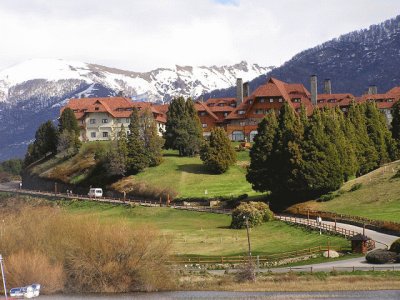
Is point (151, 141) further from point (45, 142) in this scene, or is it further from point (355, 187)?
point (355, 187)

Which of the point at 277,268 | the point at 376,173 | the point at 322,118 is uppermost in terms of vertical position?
the point at 322,118

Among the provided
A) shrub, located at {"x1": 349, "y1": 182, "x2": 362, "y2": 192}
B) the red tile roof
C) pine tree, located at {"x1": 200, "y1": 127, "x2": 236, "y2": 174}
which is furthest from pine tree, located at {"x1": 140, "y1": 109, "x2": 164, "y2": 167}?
shrub, located at {"x1": 349, "y1": 182, "x2": 362, "y2": 192}

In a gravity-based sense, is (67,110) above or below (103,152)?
above

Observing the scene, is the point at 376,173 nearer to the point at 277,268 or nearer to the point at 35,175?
the point at 277,268

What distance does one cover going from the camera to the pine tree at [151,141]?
130 metres

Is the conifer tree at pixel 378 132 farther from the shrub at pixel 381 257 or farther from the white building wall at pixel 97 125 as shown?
the white building wall at pixel 97 125

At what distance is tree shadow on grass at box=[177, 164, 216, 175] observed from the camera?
125812 millimetres

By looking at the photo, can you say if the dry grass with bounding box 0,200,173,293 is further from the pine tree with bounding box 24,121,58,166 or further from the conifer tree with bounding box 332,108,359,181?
the pine tree with bounding box 24,121,58,166

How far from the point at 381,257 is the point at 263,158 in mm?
42705

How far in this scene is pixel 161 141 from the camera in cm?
13262

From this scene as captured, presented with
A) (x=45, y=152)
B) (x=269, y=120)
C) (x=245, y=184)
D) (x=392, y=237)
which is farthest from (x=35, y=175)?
(x=392, y=237)

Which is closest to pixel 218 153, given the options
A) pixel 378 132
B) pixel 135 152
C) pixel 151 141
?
pixel 151 141

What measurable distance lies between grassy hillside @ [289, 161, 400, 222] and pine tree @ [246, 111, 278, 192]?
838cm

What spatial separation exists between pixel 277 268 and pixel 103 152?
7652 cm
